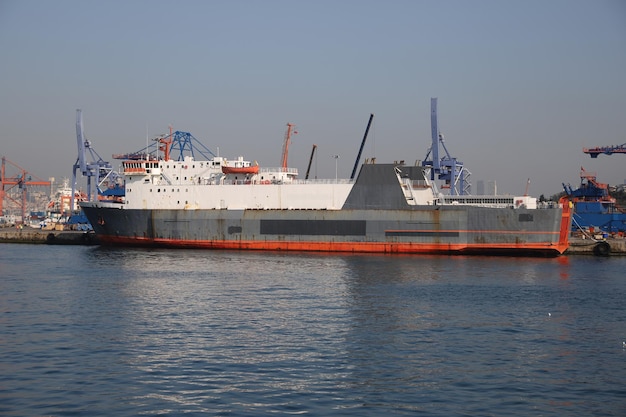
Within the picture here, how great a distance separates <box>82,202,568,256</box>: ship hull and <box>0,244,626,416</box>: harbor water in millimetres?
11214

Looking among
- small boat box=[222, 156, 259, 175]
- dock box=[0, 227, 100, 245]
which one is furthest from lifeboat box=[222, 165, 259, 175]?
dock box=[0, 227, 100, 245]

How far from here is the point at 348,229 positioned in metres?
52.8

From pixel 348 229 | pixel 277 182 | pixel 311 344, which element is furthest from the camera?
pixel 277 182

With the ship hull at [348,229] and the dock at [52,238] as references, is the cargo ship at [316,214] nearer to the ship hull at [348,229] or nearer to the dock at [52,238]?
the ship hull at [348,229]

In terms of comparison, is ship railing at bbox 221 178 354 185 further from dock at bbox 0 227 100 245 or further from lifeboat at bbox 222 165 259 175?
dock at bbox 0 227 100 245

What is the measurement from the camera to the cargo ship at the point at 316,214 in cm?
5031

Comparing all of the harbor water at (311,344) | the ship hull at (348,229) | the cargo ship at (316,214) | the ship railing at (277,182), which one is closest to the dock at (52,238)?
the cargo ship at (316,214)

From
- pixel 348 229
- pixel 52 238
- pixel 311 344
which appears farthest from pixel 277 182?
pixel 311 344

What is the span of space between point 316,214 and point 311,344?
3241cm

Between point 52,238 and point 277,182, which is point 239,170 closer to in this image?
point 277,182

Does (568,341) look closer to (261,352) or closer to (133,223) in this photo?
(261,352)

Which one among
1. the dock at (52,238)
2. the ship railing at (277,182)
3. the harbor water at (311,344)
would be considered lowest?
the harbor water at (311,344)

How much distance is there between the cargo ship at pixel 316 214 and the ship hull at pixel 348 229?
0.08 metres

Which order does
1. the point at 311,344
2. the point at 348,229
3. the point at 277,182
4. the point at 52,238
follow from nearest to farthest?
1. the point at 311,344
2. the point at 348,229
3. the point at 277,182
4. the point at 52,238
